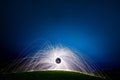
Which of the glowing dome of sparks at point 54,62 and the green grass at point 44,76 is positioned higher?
the glowing dome of sparks at point 54,62

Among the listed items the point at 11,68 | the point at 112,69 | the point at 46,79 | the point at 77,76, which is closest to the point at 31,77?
the point at 46,79

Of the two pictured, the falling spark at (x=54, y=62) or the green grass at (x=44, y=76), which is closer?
the green grass at (x=44, y=76)

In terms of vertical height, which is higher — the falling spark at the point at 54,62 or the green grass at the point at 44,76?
the falling spark at the point at 54,62

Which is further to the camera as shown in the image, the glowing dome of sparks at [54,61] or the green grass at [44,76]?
the glowing dome of sparks at [54,61]

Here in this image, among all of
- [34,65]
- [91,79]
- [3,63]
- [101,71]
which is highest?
[3,63]

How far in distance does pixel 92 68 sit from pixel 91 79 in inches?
87.6

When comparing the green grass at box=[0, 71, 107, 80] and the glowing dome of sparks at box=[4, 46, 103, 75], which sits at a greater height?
the glowing dome of sparks at box=[4, 46, 103, 75]

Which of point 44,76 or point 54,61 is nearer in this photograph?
point 44,76

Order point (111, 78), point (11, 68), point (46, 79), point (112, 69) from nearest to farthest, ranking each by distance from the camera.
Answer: point (46, 79)
point (111, 78)
point (11, 68)
point (112, 69)

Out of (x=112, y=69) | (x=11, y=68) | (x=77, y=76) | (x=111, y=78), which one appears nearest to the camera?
(x=77, y=76)

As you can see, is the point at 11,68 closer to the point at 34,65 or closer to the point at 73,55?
the point at 34,65

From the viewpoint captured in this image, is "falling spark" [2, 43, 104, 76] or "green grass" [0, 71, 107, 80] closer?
"green grass" [0, 71, 107, 80]

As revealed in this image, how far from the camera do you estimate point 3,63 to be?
11109 mm

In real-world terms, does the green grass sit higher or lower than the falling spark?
lower
